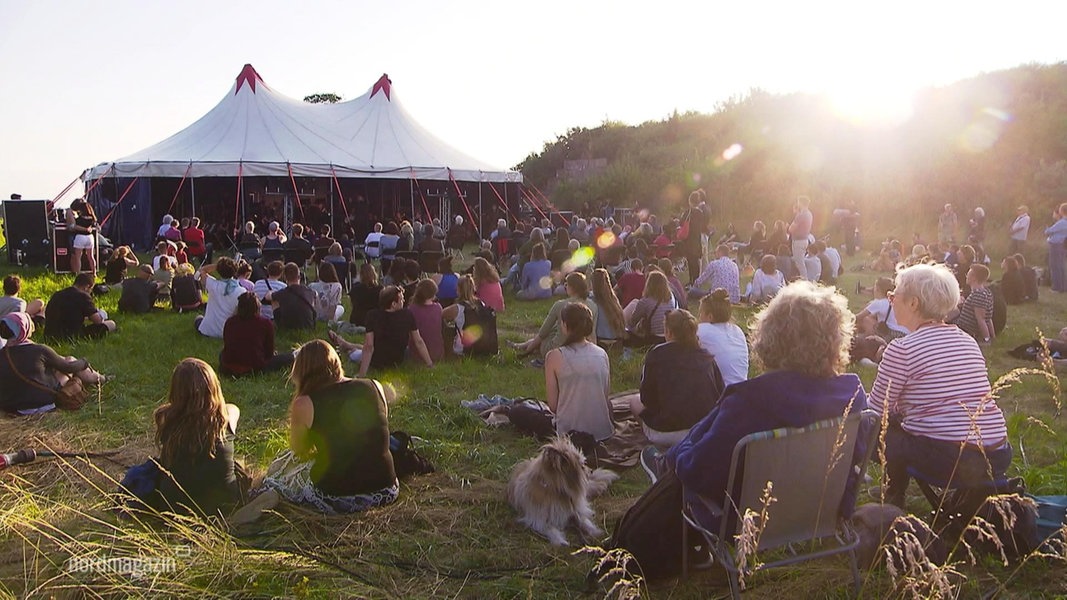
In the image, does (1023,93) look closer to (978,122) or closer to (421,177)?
(978,122)

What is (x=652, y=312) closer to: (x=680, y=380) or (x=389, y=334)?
(x=389, y=334)

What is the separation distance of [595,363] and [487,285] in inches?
161

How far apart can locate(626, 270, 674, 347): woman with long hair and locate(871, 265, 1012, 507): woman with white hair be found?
12.6 feet

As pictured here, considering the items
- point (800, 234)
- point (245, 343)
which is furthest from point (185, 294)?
point (800, 234)

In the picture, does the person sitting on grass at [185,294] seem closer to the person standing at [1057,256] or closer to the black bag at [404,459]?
the black bag at [404,459]

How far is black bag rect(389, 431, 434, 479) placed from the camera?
4.23 meters

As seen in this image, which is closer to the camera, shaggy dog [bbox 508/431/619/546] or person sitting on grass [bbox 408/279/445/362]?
shaggy dog [bbox 508/431/619/546]

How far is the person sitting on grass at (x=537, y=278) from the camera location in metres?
10.9

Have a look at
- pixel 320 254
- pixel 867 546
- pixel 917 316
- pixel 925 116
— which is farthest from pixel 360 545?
pixel 925 116

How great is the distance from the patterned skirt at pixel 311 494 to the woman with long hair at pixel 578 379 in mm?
1094

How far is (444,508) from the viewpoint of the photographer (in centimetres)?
389

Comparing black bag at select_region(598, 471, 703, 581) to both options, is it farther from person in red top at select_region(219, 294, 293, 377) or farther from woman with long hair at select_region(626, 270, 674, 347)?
person in red top at select_region(219, 294, 293, 377)

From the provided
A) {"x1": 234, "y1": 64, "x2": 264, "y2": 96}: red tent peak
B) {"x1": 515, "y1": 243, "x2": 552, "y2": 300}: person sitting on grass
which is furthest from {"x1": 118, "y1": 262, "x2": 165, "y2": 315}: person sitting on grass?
{"x1": 234, "y1": 64, "x2": 264, "y2": 96}: red tent peak

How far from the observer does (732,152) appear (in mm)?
28422
